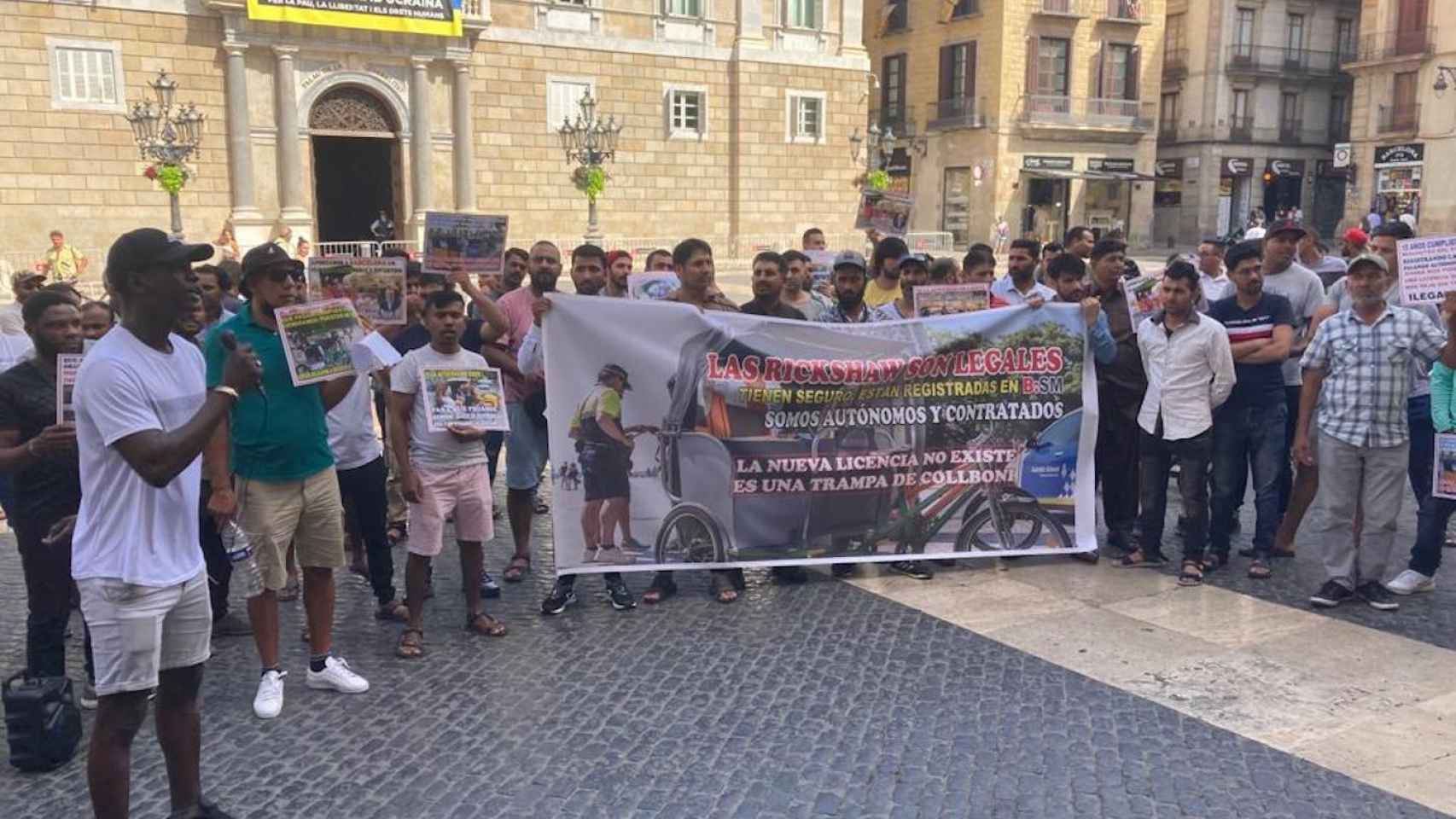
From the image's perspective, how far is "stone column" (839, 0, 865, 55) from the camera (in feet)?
105

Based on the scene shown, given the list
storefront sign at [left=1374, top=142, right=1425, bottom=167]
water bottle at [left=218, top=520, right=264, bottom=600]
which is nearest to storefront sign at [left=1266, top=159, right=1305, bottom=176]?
storefront sign at [left=1374, top=142, right=1425, bottom=167]

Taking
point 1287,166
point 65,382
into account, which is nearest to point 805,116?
point 1287,166

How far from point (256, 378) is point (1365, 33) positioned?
48809 millimetres

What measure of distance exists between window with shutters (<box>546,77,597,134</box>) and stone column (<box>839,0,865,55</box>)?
26.0 feet

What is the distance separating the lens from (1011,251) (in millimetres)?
7562

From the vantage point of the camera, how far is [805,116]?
32.1 metres

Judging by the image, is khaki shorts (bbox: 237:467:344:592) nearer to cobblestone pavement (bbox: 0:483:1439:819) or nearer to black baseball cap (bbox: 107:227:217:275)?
cobblestone pavement (bbox: 0:483:1439:819)

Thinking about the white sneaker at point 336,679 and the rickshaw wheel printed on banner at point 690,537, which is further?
the rickshaw wheel printed on banner at point 690,537

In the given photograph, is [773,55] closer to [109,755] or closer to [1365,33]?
[1365,33]

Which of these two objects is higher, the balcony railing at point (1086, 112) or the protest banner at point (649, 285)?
the balcony railing at point (1086, 112)

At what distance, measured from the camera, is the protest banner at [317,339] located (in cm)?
450

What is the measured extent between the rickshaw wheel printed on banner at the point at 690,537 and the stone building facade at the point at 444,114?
22362 mm

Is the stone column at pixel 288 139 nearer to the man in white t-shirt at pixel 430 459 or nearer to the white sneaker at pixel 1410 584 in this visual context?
the man in white t-shirt at pixel 430 459

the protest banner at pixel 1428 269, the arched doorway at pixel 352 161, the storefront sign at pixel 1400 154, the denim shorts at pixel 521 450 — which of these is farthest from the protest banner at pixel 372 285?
the storefront sign at pixel 1400 154
